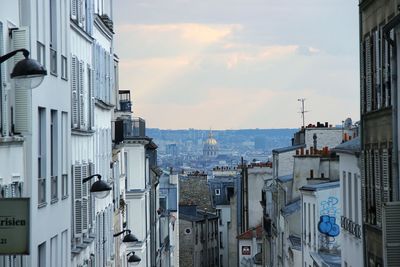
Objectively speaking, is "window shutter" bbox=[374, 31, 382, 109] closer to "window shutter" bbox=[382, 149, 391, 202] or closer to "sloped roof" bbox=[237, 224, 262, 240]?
"window shutter" bbox=[382, 149, 391, 202]

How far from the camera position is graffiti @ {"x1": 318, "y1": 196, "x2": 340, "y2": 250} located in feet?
133

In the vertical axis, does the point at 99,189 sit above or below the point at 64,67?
below

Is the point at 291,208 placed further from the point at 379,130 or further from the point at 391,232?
the point at 391,232

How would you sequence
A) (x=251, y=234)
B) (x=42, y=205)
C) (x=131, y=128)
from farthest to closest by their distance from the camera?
(x=251, y=234) → (x=131, y=128) → (x=42, y=205)

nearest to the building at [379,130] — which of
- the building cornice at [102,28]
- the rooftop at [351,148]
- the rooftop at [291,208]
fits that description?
the rooftop at [351,148]

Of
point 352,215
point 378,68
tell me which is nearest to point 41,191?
point 378,68

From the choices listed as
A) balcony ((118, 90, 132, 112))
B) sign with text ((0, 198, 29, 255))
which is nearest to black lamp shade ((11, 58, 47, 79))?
sign with text ((0, 198, 29, 255))

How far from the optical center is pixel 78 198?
31375 mm

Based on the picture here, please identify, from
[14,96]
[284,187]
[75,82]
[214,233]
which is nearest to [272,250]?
[284,187]

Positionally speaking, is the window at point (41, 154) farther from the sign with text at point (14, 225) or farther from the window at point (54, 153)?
the sign with text at point (14, 225)

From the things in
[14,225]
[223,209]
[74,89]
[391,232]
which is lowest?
[223,209]

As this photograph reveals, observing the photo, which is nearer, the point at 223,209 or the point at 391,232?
the point at 391,232

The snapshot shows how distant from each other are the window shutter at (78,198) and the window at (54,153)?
4.69m

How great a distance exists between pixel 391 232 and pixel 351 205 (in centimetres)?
1082
